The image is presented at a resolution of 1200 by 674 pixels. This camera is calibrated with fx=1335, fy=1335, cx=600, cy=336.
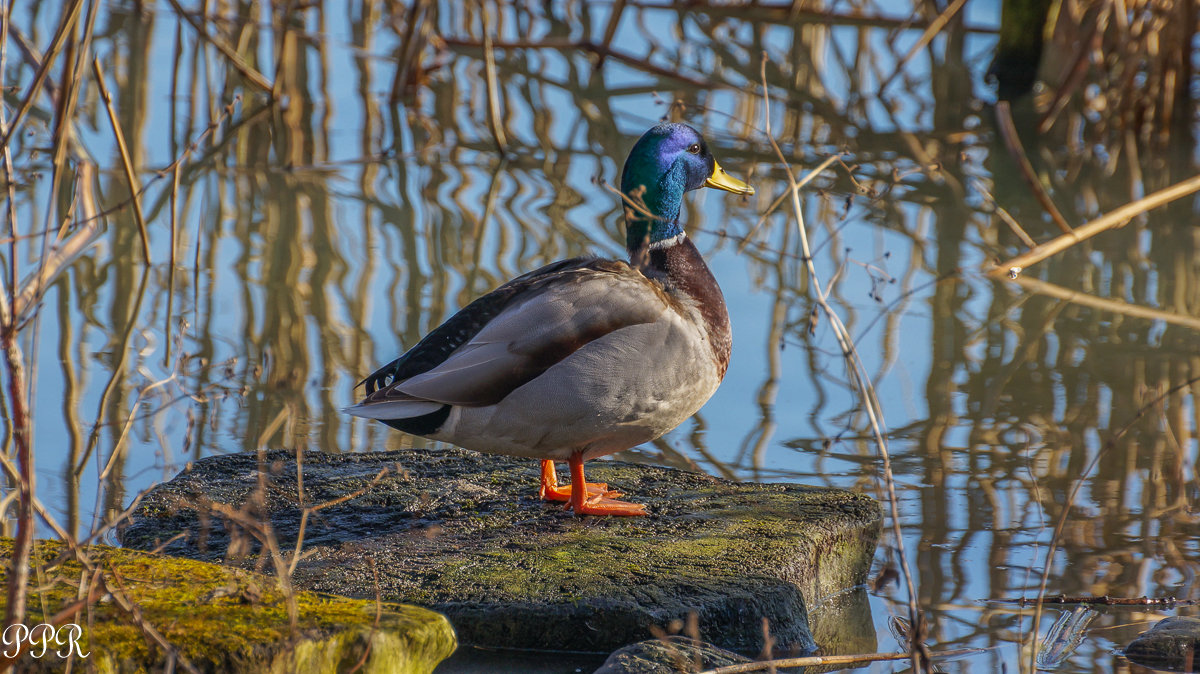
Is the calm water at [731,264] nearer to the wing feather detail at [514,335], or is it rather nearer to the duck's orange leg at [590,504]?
the wing feather detail at [514,335]

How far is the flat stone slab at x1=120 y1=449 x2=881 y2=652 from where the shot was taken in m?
3.12

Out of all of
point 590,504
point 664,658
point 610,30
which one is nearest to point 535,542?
point 590,504

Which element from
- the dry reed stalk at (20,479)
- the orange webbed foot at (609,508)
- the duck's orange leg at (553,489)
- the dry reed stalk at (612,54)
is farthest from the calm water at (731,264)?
the duck's orange leg at (553,489)

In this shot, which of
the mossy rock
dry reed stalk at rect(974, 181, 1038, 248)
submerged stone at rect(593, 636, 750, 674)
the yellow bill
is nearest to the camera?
the mossy rock

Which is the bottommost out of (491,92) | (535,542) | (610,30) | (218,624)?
(218,624)

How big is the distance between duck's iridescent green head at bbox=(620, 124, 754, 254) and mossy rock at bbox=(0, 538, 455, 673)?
155 centimetres

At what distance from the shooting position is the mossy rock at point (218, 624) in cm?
245

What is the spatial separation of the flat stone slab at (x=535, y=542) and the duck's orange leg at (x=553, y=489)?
0.15 feet

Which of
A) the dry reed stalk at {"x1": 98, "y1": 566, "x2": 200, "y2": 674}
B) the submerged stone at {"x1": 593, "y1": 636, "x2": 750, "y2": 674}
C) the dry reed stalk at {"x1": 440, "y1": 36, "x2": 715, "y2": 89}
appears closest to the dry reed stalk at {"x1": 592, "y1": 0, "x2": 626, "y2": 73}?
the dry reed stalk at {"x1": 440, "y1": 36, "x2": 715, "y2": 89}

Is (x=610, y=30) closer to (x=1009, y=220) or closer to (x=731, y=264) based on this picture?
(x=731, y=264)

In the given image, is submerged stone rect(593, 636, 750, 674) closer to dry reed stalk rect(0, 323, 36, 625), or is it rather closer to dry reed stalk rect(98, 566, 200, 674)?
dry reed stalk rect(98, 566, 200, 674)

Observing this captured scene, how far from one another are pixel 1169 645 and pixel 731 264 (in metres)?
3.76

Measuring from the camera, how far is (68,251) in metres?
2.21

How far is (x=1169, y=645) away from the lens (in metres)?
3.21
